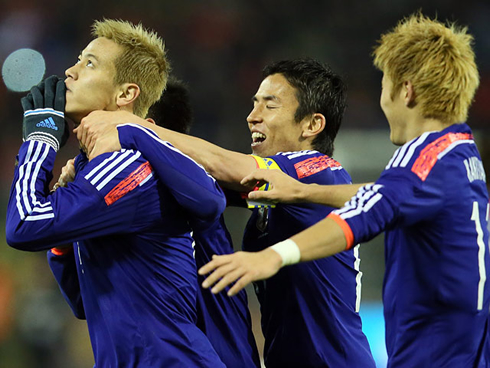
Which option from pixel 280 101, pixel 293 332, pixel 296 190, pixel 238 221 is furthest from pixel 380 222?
pixel 238 221

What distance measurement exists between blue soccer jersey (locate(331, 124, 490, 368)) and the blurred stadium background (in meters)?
5.10

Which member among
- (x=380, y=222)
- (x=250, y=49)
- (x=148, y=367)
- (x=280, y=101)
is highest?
(x=250, y=49)

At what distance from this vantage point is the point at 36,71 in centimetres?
379

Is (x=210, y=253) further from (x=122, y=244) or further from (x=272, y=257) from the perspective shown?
(x=272, y=257)

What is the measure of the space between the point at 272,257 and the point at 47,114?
1383mm

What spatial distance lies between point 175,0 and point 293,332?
24.8 feet

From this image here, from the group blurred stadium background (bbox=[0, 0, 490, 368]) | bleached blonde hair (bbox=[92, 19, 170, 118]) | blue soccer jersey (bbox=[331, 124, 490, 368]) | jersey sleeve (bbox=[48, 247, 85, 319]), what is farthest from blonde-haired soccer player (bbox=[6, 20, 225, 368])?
blurred stadium background (bbox=[0, 0, 490, 368])

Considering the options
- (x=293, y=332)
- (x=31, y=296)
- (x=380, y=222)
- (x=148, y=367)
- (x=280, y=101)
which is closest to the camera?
(x=380, y=222)

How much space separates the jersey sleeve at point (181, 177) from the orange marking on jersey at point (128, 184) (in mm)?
47

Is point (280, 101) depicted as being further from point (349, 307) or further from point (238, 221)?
point (238, 221)

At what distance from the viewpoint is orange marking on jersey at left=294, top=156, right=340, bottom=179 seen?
3441 mm

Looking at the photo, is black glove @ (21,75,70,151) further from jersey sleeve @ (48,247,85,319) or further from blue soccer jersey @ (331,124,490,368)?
blue soccer jersey @ (331,124,490,368)

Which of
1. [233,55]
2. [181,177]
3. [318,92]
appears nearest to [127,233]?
Result: [181,177]

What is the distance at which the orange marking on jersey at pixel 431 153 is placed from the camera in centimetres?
239
